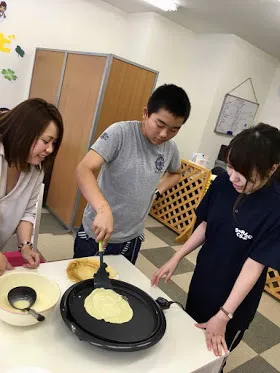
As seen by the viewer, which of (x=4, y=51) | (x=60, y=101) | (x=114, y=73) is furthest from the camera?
(x=4, y=51)

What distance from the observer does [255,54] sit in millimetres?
4336

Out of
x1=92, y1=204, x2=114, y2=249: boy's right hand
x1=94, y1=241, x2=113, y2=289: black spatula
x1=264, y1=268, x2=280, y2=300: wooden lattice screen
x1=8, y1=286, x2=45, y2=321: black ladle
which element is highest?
x1=92, y1=204, x2=114, y2=249: boy's right hand

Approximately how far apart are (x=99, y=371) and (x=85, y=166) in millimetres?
672

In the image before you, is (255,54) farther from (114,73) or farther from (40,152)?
(40,152)

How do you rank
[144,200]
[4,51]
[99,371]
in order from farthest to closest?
[4,51]
[144,200]
[99,371]

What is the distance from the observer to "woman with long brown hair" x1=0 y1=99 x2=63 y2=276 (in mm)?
1025

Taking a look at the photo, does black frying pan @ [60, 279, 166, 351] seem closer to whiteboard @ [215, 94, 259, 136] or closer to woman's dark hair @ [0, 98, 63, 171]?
woman's dark hair @ [0, 98, 63, 171]

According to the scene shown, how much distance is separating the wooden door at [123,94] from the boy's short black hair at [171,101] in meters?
1.64

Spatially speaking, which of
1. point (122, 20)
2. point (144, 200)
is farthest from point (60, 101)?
point (144, 200)

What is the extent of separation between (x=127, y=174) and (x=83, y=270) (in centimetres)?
43

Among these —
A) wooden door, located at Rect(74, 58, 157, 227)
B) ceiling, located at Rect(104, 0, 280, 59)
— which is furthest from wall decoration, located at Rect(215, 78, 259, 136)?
wooden door, located at Rect(74, 58, 157, 227)

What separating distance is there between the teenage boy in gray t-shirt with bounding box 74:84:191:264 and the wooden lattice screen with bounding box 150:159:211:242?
2.12 metres

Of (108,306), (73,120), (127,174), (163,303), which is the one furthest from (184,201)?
(108,306)

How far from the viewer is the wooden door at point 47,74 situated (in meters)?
3.39
